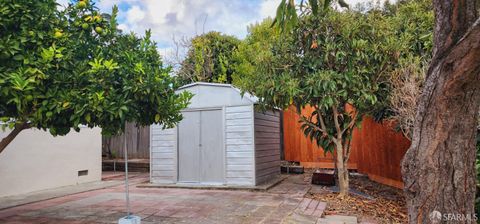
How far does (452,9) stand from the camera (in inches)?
69.0

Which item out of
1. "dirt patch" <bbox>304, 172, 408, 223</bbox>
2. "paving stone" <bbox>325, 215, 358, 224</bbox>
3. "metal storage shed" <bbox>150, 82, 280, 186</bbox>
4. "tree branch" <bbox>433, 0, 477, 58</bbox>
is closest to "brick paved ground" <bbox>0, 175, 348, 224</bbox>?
"paving stone" <bbox>325, 215, 358, 224</bbox>

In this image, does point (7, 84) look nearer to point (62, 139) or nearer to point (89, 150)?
point (62, 139)

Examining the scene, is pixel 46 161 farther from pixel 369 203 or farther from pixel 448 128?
pixel 448 128

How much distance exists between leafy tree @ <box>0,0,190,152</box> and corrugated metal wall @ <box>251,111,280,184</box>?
136 inches

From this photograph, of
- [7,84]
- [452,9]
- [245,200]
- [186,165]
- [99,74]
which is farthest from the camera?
[186,165]

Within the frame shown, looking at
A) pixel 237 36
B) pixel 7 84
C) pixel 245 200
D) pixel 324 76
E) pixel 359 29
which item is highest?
pixel 237 36

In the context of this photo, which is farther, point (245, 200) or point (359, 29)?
point (245, 200)

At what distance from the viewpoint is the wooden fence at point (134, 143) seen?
11.1 meters

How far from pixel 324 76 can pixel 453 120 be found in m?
3.35

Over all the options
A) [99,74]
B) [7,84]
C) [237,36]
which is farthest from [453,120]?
[237,36]

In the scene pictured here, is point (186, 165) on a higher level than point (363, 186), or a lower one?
higher

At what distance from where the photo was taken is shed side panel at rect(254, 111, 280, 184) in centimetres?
716

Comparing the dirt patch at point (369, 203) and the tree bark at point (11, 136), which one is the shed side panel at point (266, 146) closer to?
the dirt patch at point (369, 203)

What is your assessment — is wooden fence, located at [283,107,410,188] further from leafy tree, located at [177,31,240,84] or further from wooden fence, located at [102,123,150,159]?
wooden fence, located at [102,123,150,159]
